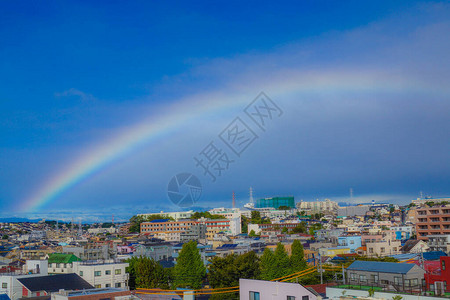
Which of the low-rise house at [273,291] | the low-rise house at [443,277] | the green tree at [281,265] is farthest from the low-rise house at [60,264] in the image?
the low-rise house at [443,277]

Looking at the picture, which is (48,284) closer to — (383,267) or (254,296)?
(254,296)

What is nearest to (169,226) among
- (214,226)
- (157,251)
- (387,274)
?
(214,226)

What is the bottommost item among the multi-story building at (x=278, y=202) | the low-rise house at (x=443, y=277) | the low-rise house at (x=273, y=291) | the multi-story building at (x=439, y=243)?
the multi-story building at (x=439, y=243)

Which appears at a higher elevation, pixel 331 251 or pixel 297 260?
pixel 297 260

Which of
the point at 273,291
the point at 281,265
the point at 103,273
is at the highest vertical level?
the point at 273,291

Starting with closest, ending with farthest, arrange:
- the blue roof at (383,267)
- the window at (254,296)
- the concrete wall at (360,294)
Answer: the concrete wall at (360,294) < the blue roof at (383,267) < the window at (254,296)

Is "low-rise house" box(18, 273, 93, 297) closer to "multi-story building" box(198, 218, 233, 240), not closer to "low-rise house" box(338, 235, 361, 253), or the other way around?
"low-rise house" box(338, 235, 361, 253)

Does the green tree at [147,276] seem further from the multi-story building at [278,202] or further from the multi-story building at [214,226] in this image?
the multi-story building at [278,202]

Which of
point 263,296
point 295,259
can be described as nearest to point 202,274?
point 295,259
